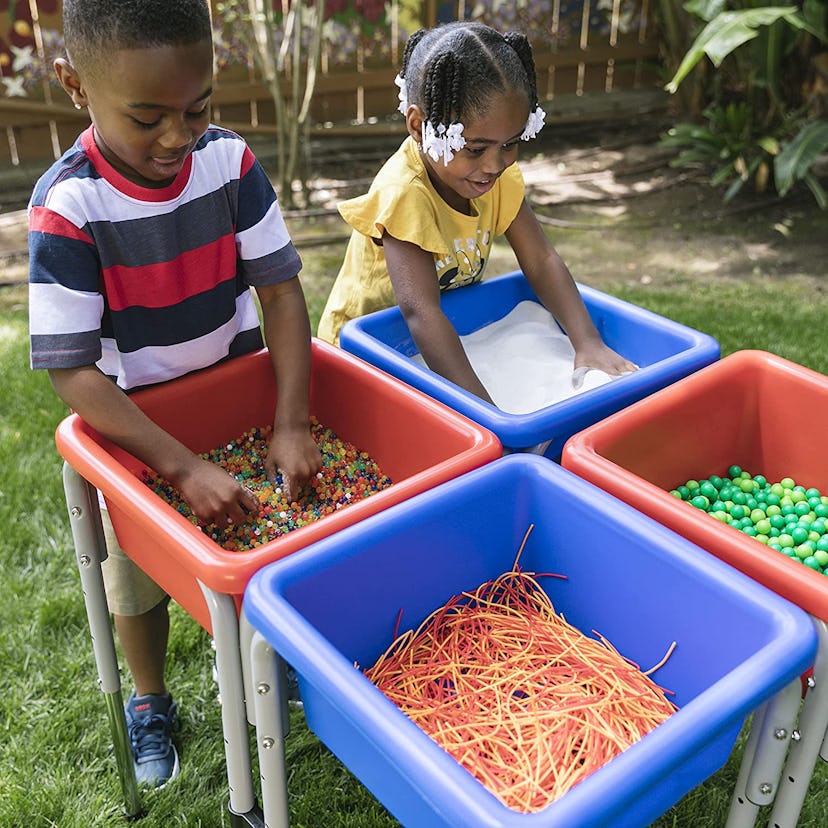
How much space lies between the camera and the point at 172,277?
1.37 metres

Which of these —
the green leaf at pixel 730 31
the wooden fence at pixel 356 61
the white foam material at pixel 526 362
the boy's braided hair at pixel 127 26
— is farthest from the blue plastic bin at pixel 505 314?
the wooden fence at pixel 356 61

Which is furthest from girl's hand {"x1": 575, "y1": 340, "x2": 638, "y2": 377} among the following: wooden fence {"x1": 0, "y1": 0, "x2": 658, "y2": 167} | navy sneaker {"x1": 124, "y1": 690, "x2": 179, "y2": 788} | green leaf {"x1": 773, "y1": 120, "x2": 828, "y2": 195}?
wooden fence {"x1": 0, "y1": 0, "x2": 658, "y2": 167}

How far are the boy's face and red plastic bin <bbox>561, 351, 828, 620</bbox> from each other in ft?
2.11

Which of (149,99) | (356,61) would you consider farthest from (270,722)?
(356,61)

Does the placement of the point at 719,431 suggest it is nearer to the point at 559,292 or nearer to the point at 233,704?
the point at 559,292

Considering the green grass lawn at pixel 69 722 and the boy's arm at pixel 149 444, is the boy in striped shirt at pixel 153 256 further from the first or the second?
the green grass lawn at pixel 69 722

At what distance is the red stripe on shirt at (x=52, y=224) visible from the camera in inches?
48.1

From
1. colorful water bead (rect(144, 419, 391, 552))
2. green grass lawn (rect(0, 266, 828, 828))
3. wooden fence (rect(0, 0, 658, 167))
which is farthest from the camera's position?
wooden fence (rect(0, 0, 658, 167))

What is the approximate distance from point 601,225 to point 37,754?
3345 mm

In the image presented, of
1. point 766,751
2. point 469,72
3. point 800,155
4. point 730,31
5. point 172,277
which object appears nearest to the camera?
point 766,751

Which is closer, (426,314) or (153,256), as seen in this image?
(153,256)

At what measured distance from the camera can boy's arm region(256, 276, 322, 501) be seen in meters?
1.40

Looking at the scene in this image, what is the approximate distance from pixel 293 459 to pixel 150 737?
2.27 ft

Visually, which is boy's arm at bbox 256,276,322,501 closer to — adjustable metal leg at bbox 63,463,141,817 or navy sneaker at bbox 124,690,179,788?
adjustable metal leg at bbox 63,463,141,817
